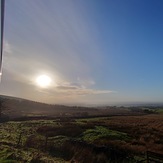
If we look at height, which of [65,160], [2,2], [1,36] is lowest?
[65,160]

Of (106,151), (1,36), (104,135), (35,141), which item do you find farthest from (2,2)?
(104,135)

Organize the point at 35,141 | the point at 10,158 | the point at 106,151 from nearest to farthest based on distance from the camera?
the point at 10,158 < the point at 106,151 < the point at 35,141

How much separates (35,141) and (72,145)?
18.5 feet

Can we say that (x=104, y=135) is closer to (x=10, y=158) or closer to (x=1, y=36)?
(x=10, y=158)

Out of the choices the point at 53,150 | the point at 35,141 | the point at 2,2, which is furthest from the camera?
the point at 35,141

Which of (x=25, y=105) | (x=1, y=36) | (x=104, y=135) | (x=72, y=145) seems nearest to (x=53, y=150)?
(x=72, y=145)

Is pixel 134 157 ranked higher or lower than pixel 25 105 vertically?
lower

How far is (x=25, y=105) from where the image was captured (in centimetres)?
14500

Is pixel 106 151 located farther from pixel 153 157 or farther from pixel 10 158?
pixel 10 158

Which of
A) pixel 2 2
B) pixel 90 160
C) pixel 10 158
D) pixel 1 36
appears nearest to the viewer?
pixel 2 2

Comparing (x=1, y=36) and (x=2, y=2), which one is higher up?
(x=2, y=2)

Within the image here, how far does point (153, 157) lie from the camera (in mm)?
19484

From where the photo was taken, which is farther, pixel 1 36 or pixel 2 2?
pixel 1 36

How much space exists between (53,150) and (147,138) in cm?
1627
